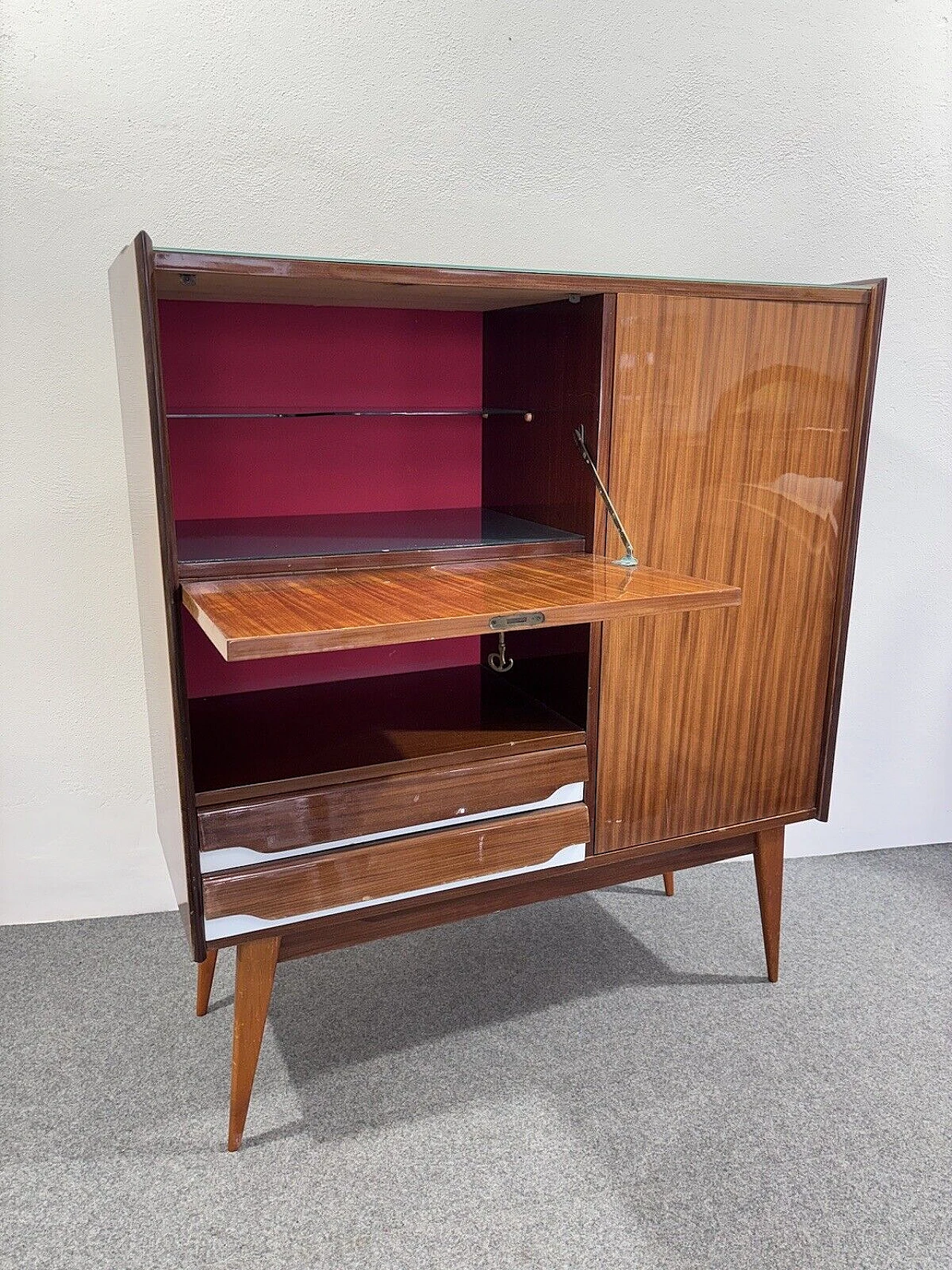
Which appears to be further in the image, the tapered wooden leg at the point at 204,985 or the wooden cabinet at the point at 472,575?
the tapered wooden leg at the point at 204,985

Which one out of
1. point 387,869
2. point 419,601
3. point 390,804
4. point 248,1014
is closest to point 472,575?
point 419,601

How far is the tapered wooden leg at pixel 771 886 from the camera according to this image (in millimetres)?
1947

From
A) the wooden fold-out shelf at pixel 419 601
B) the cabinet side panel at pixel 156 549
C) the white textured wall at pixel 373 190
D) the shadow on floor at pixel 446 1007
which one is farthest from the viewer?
the white textured wall at pixel 373 190

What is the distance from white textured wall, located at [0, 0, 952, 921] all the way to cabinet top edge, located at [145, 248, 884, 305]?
1.38ft

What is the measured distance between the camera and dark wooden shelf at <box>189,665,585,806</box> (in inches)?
58.9

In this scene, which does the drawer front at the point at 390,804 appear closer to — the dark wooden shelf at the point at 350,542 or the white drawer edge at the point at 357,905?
the white drawer edge at the point at 357,905

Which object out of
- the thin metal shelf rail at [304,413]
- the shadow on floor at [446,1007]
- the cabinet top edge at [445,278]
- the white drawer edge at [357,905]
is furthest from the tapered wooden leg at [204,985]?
the cabinet top edge at [445,278]

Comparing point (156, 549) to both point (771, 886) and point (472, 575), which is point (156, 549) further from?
point (771, 886)

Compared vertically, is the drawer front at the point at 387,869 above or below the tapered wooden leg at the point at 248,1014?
above

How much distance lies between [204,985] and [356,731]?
2.09 feet

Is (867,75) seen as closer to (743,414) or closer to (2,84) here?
(743,414)

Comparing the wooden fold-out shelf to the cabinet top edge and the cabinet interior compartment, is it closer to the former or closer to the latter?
the cabinet interior compartment

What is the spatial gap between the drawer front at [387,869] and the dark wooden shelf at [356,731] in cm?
12

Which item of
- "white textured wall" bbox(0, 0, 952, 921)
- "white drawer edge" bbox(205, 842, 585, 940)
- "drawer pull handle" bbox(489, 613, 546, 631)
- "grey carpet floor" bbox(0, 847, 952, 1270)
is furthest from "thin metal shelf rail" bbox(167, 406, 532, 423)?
"grey carpet floor" bbox(0, 847, 952, 1270)
